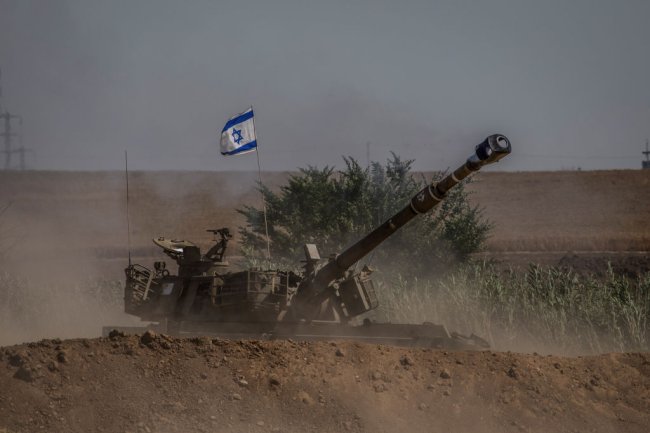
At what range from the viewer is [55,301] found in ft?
74.4

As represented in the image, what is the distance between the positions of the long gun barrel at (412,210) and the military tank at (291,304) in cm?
1

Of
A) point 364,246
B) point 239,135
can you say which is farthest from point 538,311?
point 239,135

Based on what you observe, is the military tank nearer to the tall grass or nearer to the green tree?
the tall grass

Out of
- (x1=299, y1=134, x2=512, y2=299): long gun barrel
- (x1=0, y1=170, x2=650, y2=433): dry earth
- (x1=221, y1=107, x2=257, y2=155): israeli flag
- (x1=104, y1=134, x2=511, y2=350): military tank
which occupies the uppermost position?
(x1=221, y1=107, x2=257, y2=155): israeli flag

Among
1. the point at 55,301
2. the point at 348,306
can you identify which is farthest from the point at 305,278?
the point at 55,301

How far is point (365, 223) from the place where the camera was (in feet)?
75.9

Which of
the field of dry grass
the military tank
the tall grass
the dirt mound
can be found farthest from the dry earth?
the field of dry grass

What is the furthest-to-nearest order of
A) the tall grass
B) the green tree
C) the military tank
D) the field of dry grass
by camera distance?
the field of dry grass
the green tree
the tall grass
the military tank

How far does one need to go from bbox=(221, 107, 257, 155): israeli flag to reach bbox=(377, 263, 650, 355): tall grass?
482 centimetres

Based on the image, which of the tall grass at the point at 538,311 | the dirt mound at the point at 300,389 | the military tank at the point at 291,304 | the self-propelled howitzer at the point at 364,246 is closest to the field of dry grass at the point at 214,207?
the tall grass at the point at 538,311

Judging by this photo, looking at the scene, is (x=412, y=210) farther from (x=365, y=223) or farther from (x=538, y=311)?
(x=365, y=223)

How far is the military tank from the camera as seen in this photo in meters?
12.3

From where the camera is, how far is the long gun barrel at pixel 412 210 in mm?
10586

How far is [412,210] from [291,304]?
2.30 meters
